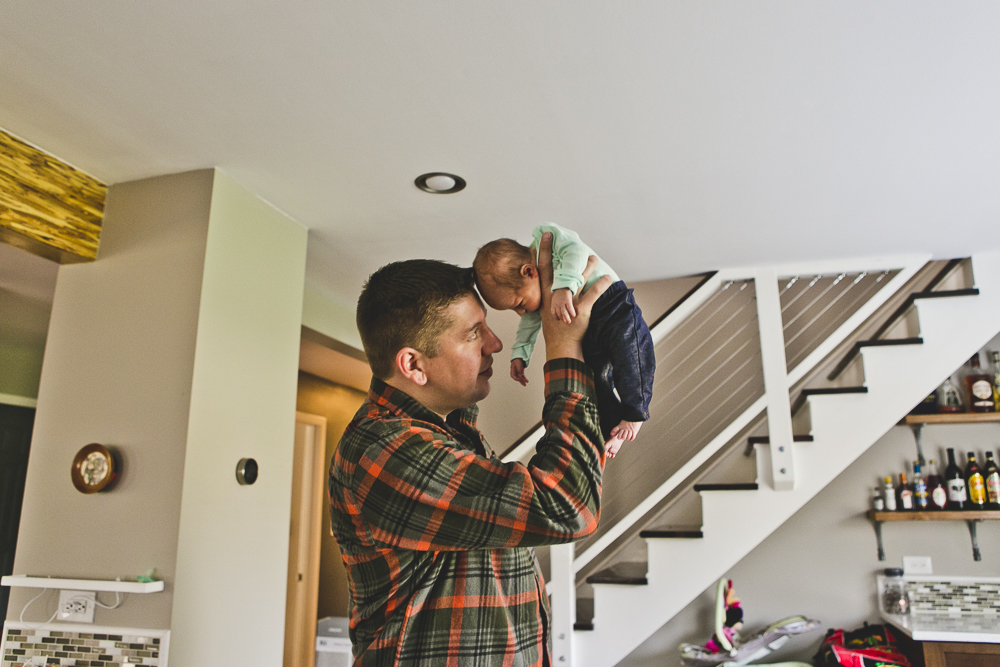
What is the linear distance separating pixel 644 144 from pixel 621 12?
2.44 ft

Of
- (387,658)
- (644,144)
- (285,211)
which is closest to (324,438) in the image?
(285,211)

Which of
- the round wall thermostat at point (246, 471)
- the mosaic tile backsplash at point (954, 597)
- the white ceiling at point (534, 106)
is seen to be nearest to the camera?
the white ceiling at point (534, 106)

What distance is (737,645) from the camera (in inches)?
145

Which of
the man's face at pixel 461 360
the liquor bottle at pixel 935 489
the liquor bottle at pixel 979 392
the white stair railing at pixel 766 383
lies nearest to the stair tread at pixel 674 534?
the white stair railing at pixel 766 383

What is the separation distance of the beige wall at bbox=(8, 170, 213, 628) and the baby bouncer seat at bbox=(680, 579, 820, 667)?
2607mm

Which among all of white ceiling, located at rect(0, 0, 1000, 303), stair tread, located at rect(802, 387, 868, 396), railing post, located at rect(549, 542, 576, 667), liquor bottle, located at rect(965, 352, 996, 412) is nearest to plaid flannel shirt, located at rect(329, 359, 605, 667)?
white ceiling, located at rect(0, 0, 1000, 303)

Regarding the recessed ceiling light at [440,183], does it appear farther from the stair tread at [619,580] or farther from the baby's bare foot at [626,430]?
the stair tread at [619,580]

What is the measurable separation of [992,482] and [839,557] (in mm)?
873

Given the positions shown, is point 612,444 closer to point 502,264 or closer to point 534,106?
point 502,264

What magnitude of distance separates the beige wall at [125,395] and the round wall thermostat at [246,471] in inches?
11.4

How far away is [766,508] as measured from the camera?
3.62 metres

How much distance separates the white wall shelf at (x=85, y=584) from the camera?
7.33ft

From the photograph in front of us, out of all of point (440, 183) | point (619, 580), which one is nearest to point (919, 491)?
point (619, 580)

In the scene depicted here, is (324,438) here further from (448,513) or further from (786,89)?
(448,513)
